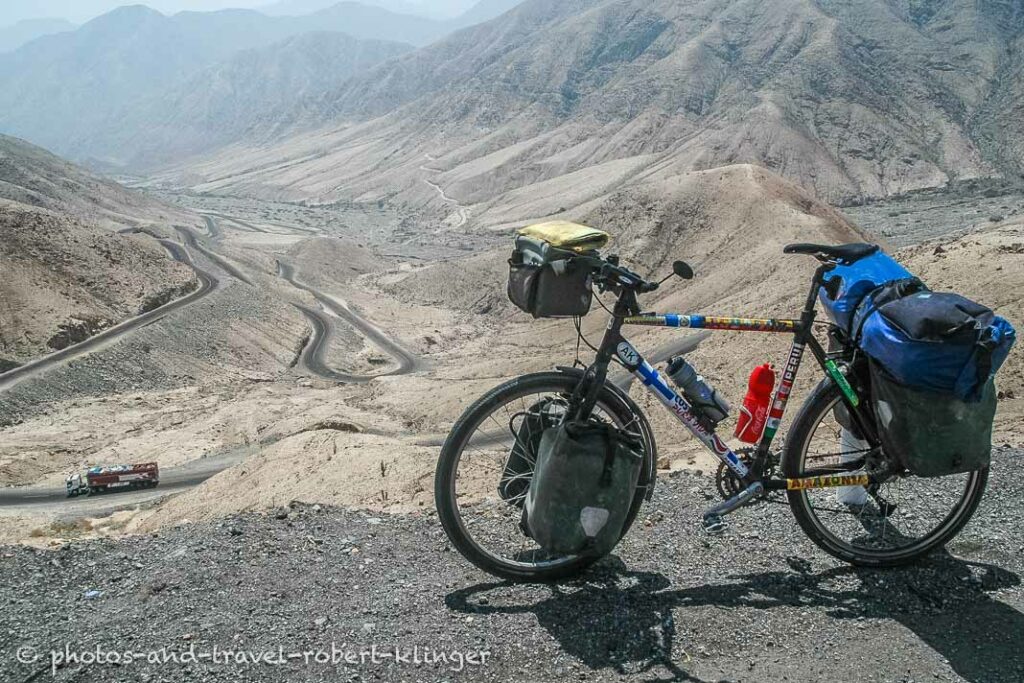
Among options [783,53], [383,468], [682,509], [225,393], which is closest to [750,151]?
[783,53]

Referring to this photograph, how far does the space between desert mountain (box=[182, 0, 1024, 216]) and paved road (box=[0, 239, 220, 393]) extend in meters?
50.1

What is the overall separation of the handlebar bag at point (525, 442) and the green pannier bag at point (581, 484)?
31 cm

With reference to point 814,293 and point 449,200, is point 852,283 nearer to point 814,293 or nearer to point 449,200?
point 814,293


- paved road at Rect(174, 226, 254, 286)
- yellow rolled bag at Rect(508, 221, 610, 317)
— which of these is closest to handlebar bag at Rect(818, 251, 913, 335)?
yellow rolled bag at Rect(508, 221, 610, 317)

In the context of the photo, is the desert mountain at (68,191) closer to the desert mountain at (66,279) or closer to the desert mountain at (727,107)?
the desert mountain at (66,279)

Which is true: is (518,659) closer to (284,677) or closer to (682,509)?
(284,677)

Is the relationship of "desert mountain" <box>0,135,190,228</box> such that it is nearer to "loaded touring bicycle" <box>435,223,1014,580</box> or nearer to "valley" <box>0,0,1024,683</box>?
"valley" <box>0,0,1024,683</box>

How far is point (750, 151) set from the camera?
88750 millimetres

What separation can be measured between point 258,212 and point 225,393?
89691 millimetres

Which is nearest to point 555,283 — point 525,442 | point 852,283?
point 525,442

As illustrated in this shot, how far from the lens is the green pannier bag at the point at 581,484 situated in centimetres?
439

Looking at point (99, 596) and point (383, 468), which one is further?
point (383, 468)

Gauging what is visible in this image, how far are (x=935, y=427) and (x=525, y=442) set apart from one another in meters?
2.39

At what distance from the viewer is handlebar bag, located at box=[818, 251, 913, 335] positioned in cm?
462
